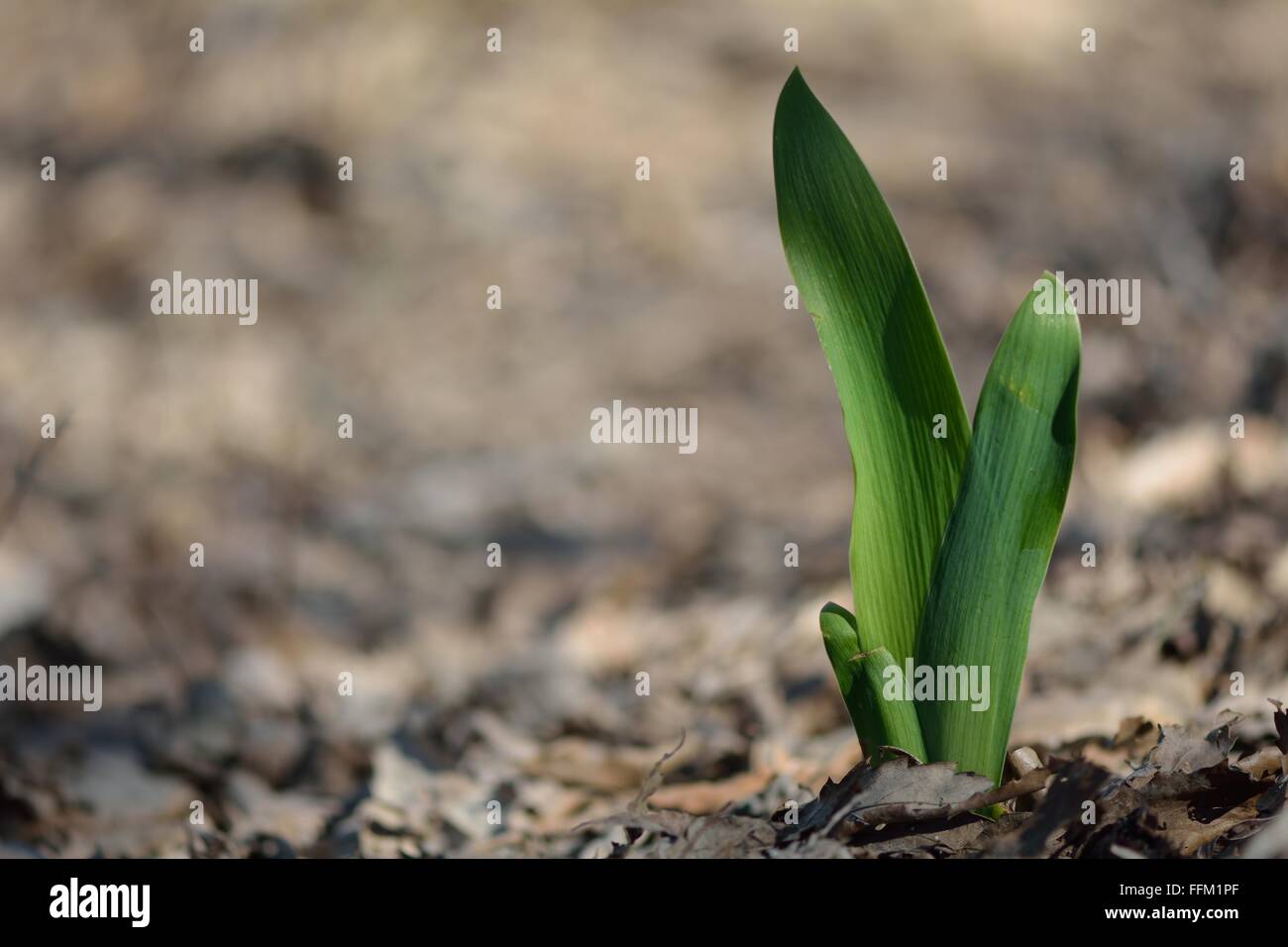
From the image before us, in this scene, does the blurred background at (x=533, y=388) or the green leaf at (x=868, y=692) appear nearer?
the green leaf at (x=868, y=692)

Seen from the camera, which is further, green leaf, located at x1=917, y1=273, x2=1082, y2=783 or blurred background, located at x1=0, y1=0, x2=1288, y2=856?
blurred background, located at x1=0, y1=0, x2=1288, y2=856

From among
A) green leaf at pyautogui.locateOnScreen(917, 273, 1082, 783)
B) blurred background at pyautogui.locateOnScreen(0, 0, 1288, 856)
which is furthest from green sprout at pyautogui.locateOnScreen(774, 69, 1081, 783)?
blurred background at pyautogui.locateOnScreen(0, 0, 1288, 856)

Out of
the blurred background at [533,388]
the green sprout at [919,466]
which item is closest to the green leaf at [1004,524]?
the green sprout at [919,466]

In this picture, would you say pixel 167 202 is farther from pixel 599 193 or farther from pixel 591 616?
pixel 591 616

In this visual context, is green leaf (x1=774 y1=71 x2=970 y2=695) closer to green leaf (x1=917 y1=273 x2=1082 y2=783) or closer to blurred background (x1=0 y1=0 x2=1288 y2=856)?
green leaf (x1=917 y1=273 x2=1082 y2=783)

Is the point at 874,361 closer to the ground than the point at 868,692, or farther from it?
farther from it

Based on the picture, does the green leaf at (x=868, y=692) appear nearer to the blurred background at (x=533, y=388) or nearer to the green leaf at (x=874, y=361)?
the green leaf at (x=874, y=361)

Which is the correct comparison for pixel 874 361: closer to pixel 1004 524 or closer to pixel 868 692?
pixel 1004 524

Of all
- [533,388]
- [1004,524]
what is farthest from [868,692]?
[533,388]
